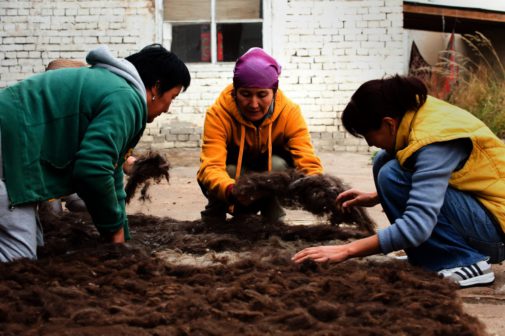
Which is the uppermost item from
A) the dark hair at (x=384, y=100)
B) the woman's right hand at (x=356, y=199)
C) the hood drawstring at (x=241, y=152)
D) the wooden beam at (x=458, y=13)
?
the wooden beam at (x=458, y=13)

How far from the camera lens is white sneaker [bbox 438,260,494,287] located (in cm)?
295

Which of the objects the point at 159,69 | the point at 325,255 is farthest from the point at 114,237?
the point at 325,255

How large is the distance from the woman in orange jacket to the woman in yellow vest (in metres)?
0.91

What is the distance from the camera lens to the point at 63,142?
282 centimetres

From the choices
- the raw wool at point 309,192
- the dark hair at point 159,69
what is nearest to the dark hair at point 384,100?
the raw wool at point 309,192

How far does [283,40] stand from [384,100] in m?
6.75

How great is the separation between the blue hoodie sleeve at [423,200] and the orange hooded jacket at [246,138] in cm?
112

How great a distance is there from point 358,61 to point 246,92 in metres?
6.00

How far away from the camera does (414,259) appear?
3061 millimetres

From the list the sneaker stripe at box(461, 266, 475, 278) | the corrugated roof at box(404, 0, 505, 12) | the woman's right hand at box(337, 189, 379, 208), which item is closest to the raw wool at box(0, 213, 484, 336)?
the sneaker stripe at box(461, 266, 475, 278)

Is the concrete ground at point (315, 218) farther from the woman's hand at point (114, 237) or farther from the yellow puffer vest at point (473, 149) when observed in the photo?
the woman's hand at point (114, 237)

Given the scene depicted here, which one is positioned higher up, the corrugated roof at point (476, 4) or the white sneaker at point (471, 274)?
the corrugated roof at point (476, 4)

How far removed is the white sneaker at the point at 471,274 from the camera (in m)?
2.95

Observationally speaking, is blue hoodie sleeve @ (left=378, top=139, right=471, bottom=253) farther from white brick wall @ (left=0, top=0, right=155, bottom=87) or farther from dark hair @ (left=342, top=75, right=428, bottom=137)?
white brick wall @ (left=0, top=0, right=155, bottom=87)
